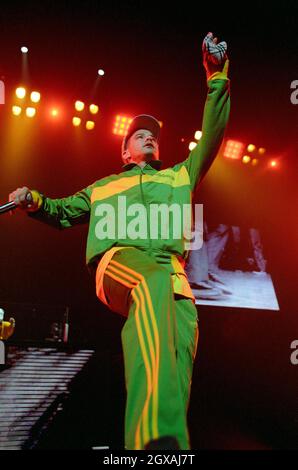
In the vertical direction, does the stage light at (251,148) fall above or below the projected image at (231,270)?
above

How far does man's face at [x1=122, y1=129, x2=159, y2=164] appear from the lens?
2461 millimetres

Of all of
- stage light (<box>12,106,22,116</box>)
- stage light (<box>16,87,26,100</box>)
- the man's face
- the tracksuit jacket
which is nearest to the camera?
the tracksuit jacket

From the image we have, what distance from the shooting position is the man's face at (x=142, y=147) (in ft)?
8.07

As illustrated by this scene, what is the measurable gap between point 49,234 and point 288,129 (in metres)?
4.05

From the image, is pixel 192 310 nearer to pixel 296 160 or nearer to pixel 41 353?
pixel 41 353

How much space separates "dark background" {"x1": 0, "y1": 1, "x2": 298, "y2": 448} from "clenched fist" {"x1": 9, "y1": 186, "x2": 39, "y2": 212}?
2.71 metres

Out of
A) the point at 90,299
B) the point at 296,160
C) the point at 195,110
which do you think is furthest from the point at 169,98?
the point at 90,299

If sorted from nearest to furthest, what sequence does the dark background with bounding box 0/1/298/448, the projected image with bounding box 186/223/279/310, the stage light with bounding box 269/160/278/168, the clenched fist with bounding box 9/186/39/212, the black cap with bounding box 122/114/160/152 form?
1. the clenched fist with bounding box 9/186/39/212
2. the black cap with bounding box 122/114/160/152
3. the dark background with bounding box 0/1/298/448
4. the projected image with bounding box 186/223/279/310
5. the stage light with bounding box 269/160/278/168

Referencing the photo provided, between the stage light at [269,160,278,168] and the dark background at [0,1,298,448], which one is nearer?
the dark background at [0,1,298,448]

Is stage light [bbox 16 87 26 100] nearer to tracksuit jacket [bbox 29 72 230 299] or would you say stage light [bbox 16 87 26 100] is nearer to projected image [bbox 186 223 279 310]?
projected image [bbox 186 223 279 310]

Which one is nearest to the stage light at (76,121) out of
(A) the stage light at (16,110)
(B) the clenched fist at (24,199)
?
(A) the stage light at (16,110)

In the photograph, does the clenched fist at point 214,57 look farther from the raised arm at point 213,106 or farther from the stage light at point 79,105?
the stage light at point 79,105

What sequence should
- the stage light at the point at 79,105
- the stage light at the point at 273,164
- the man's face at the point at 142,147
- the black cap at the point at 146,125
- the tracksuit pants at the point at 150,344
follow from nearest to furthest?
the tracksuit pants at the point at 150,344 < the man's face at the point at 142,147 < the black cap at the point at 146,125 < the stage light at the point at 79,105 < the stage light at the point at 273,164

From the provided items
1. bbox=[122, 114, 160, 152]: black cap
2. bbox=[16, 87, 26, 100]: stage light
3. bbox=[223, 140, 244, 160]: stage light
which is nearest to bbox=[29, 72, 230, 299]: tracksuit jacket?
bbox=[122, 114, 160, 152]: black cap
